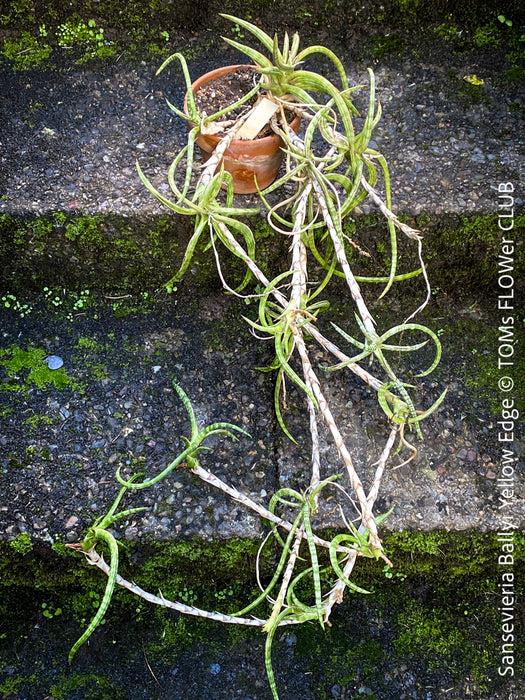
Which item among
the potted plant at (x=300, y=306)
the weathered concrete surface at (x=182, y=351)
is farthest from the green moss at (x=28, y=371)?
the potted plant at (x=300, y=306)

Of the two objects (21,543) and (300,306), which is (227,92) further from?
(21,543)

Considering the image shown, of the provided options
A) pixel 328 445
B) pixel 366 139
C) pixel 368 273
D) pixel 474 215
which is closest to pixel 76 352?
pixel 328 445

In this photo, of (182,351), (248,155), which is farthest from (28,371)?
(248,155)

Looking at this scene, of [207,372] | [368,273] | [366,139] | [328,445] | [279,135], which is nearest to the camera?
[366,139]

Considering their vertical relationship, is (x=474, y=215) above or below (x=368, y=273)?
above

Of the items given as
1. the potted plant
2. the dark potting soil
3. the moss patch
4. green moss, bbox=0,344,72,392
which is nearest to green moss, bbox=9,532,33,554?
the moss patch

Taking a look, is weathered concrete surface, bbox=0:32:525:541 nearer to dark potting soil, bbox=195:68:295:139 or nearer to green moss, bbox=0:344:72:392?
green moss, bbox=0:344:72:392

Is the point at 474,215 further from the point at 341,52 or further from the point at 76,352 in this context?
the point at 76,352
